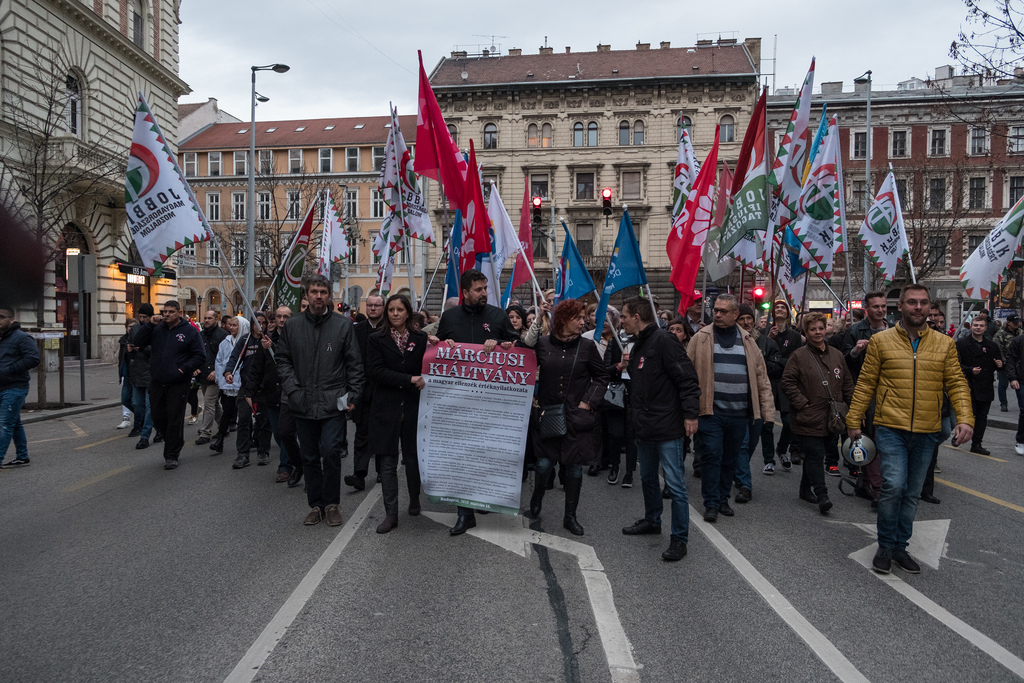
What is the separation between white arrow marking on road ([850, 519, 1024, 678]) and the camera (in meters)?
3.60

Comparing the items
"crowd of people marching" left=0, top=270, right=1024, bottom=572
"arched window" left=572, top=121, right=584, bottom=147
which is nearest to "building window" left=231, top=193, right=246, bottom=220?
"arched window" left=572, top=121, right=584, bottom=147

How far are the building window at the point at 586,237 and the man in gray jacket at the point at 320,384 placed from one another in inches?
1557

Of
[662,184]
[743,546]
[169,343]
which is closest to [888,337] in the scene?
[743,546]

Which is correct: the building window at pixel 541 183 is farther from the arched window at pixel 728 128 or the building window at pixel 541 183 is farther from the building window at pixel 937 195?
the building window at pixel 937 195

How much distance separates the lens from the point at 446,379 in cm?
591

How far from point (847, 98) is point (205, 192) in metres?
51.7

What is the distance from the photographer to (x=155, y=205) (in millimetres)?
7723

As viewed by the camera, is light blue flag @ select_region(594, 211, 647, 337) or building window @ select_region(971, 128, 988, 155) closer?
light blue flag @ select_region(594, 211, 647, 337)

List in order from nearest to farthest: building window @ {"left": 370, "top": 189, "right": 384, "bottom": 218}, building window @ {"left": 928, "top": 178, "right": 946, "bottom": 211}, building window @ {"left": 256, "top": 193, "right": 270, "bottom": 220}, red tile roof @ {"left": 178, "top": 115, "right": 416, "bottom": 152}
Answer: building window @ {"left": 928, "top": 178, "right": 946, "bottom": 211}, building window @ {"left": 256, "top": 193, "right": 270, "bottom": 220}, building window @ {"left": 370, "top": 189, "right": 384, "bottom": 218}, red tile roof @ {"left": 178, "top": 115, "right": 416, "bottom": 152}

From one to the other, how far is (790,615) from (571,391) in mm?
2346

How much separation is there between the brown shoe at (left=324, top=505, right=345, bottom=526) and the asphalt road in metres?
0.14

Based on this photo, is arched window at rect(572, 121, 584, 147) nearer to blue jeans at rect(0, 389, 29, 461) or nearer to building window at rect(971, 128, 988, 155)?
building window at rect(971, 128, 988, 155)

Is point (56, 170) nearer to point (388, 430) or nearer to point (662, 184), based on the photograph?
point (388, 430)

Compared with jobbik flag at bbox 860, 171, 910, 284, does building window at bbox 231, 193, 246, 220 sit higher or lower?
higher
